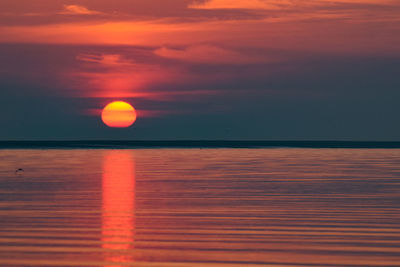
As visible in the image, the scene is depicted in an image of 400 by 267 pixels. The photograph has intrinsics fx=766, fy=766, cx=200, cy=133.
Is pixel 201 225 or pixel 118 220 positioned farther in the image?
pixel 118 220

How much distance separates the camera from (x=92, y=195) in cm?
2980

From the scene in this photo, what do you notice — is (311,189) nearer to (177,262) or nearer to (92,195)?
(92,195)

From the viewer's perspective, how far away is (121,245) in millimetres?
16641

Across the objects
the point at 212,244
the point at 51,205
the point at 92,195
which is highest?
the point at 92,195

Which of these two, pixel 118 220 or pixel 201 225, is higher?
pixel 118 220

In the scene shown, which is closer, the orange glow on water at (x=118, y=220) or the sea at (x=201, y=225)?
the sea at (x=201, y=225)

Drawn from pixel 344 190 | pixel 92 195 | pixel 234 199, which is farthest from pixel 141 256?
pixel 344 190

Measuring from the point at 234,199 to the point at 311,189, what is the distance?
5.67 metres

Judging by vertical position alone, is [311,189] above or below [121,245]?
above

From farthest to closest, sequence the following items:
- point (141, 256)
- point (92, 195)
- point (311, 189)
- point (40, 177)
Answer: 1. point (40, 177)
2. point (311, 189)
3. point (92, 195)
4. point (141, 256)

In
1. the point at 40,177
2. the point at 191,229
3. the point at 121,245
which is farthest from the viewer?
the point at 40,177

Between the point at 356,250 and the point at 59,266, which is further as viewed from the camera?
the point at 356,250

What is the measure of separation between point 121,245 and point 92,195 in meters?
13.4

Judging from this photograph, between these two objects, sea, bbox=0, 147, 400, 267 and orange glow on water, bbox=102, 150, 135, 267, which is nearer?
sea, bbox=0, 147, 400, 267
